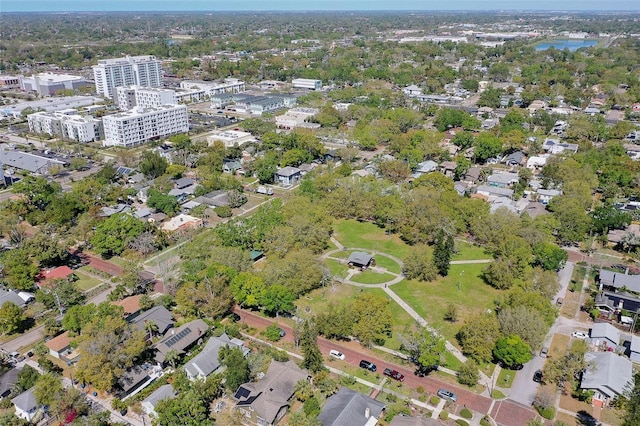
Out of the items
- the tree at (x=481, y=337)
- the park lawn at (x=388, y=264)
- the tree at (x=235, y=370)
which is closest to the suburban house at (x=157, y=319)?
the tree at (x=235, y=370)

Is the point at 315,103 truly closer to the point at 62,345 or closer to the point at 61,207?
the point at 61,207

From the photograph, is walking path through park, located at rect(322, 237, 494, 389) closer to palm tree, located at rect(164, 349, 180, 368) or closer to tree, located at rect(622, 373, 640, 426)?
tree, located at rect(622, 373, 640, 426)

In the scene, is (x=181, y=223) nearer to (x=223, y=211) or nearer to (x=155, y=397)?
(x=223, y=211)

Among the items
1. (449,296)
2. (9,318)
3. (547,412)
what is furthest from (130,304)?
(547,412)

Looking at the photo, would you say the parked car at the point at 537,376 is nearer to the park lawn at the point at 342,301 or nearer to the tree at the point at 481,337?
the tree at the point at 481,337

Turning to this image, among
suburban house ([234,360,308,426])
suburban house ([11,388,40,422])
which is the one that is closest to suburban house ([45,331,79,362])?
suburban house ([11,388,40,422])
